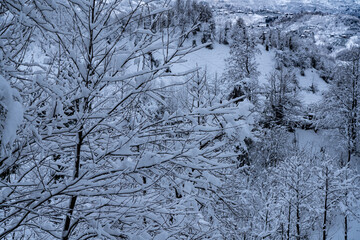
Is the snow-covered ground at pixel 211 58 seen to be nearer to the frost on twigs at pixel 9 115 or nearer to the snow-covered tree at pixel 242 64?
the snow-covered tree at pixel 242 64

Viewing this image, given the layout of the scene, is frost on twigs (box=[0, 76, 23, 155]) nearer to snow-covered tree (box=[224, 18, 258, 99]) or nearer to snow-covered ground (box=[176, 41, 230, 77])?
snow-covered tree (box=[224, 18, 258, 99])

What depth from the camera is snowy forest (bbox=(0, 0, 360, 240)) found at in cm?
190

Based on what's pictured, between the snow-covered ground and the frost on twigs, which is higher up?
the frost on twigs

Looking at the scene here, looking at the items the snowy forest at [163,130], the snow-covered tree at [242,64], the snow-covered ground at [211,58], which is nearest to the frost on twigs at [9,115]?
the snowy forest at [163,130]

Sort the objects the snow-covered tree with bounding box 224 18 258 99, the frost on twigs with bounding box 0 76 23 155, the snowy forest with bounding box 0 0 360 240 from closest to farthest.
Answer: the frost on twigs with bounding box 0 76 23 155 → the snowy forest with bounding box 0 0 360 240 → the snow-covered tree with bounding box 224 18 258 99

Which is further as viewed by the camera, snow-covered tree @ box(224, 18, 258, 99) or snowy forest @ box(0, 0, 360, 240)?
snow-covered tree @ box(224, 18, 258, 99)

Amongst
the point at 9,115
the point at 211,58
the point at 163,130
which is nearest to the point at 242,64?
the point at 211,58

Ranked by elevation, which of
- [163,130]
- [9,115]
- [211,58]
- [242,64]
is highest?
[9,115]

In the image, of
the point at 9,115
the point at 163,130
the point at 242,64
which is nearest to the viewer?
the point at 9,115

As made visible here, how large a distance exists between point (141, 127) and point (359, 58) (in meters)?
20.1

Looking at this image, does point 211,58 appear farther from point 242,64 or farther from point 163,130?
point 163,130

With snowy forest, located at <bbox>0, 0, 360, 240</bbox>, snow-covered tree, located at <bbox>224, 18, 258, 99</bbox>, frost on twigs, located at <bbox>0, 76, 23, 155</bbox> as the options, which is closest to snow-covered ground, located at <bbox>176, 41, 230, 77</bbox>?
snowy forest, located at <bbox>0, 0, 360, 240</bbox>

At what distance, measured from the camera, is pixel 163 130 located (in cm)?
225

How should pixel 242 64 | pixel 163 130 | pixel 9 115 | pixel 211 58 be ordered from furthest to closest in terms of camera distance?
pixel 211 58
pixel 242 64
pixel 163 130
pixel 9 115
